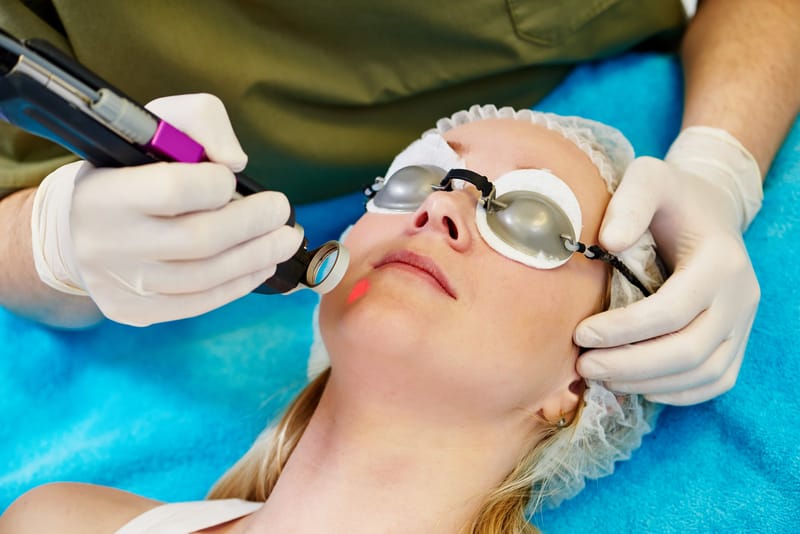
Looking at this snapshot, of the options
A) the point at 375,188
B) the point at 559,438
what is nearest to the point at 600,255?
the point at 559,438

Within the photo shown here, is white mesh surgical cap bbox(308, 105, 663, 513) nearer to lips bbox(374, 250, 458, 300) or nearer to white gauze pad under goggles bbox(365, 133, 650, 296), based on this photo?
white gauze pad under goggles bbox(365, 133, 650, 296)

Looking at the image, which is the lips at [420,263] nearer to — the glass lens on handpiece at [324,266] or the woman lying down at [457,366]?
the woman lying down at [457,366]

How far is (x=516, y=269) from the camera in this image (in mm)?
1085

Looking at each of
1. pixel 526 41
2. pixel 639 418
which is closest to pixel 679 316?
pixel 639 418

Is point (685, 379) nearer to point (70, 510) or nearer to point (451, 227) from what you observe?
point (451, 227)

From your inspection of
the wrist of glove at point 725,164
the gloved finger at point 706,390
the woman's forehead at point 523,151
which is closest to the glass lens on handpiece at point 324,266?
the woman's forehead at point 523,151

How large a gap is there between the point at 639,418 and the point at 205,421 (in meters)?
1.00

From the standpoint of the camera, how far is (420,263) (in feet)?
3.51

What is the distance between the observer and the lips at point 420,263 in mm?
1051

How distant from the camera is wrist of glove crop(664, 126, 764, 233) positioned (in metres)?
1.40

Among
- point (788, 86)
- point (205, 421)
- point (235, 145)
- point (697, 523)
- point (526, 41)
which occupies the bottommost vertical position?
point (205, 421)

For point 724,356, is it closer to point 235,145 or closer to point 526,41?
point 526,41

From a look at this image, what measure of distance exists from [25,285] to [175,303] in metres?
0.63

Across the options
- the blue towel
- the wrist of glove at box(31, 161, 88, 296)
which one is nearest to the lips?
the wrist of glove at box(31, 161, 88, 296)
